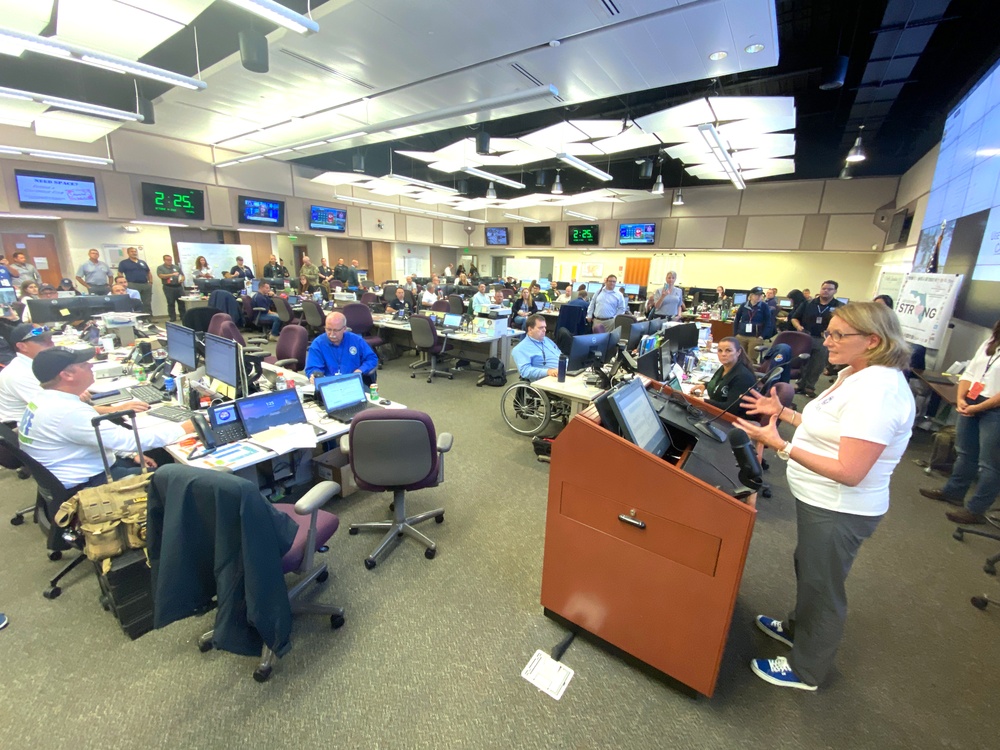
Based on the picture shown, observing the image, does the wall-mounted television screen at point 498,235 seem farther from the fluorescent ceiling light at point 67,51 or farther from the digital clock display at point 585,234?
the fluorescent ceiling light at point 67,51

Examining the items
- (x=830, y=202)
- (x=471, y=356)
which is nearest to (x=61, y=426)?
(x=471, y=356)

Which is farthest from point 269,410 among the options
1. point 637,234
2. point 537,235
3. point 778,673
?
point 537,235

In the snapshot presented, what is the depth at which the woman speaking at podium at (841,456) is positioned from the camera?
1298mm

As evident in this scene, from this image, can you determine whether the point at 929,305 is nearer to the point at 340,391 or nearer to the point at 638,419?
the point at 638,419

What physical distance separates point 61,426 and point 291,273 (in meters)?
11.8

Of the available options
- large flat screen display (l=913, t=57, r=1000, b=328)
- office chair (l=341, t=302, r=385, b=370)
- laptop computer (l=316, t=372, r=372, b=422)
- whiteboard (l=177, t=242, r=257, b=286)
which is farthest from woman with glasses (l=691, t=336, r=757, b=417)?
whiteboard (l=177, t=242, r=257, b=286)

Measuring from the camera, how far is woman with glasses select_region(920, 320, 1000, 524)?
2.64 metres

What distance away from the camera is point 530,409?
4.31 meters

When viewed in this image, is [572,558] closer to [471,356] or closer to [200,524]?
[200,524]

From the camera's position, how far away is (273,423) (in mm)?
2590

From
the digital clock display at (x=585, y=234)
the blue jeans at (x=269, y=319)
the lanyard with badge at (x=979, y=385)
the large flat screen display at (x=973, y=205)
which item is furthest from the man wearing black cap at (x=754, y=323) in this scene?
the blue jeans at (x=269, y=319)

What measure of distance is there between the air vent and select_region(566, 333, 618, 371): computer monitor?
4281 millimetres

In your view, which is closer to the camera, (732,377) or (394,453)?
(394,453)

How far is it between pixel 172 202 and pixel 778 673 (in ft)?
40.4
